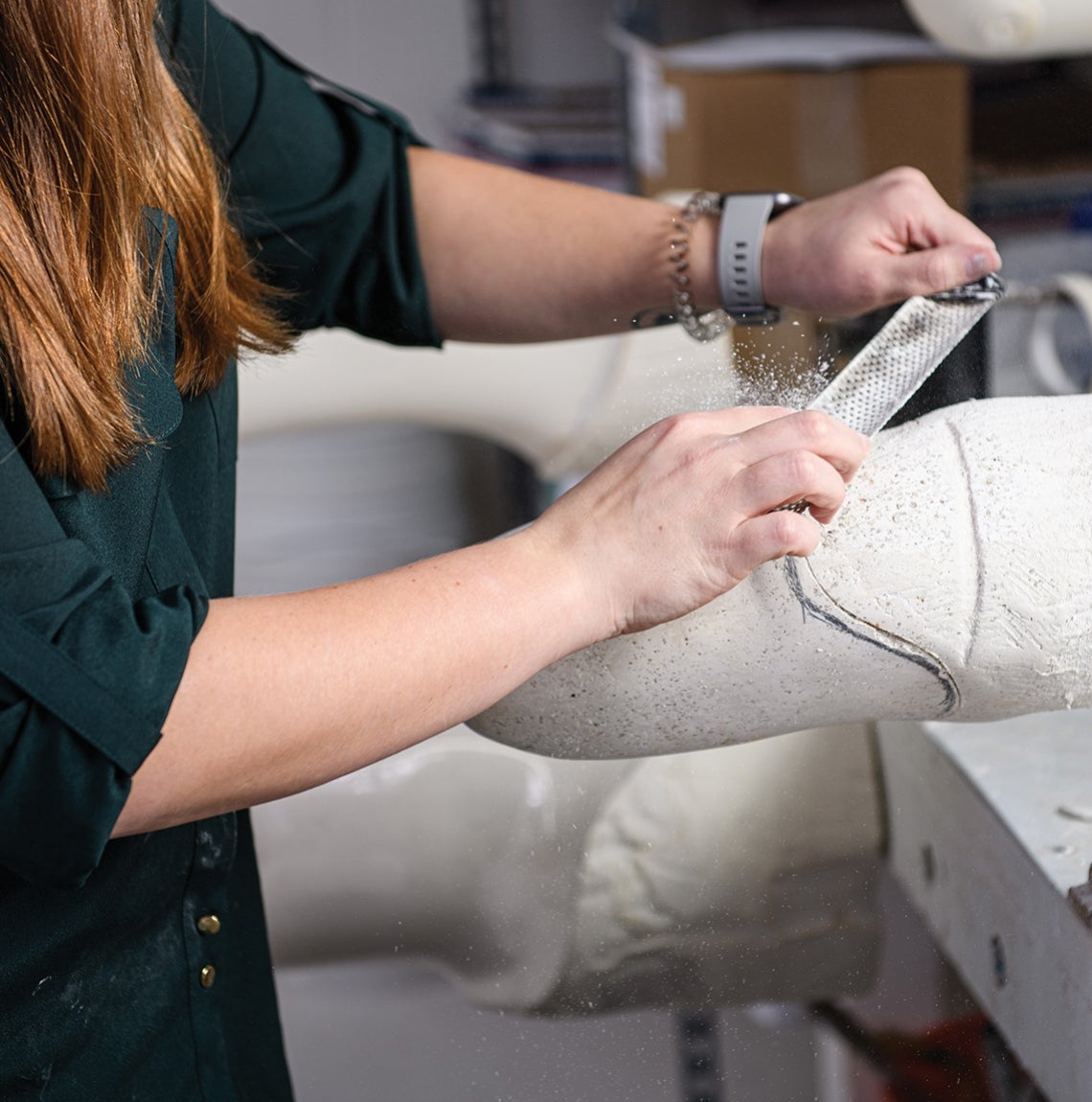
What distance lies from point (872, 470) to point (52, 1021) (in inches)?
13.1

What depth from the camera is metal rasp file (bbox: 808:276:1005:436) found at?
18.3 inches

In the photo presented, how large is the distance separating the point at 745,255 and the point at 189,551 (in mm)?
265

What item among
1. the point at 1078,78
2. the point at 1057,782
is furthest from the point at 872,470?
the point at 1078,78

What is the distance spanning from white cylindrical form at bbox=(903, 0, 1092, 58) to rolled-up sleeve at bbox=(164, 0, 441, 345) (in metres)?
0.43

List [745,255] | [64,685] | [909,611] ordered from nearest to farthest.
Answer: [64,685]
[909,611]
[745,255]

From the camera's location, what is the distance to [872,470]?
458mm

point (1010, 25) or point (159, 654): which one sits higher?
point (1010, 25)

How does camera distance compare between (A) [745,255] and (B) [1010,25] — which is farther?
(B) [1010,25]

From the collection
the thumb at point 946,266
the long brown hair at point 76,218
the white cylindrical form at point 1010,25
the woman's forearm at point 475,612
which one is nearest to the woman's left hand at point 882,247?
the thumb at point 946,266

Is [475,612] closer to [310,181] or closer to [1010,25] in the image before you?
[310,181]

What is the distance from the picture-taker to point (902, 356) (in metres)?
0.48

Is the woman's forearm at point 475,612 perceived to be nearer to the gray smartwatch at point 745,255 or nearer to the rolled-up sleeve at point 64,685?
the rolled-up sleeve at point 64,685

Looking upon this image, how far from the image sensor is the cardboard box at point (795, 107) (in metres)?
1.08

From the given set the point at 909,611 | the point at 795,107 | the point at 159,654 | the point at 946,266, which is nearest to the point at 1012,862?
the point at 909,611
